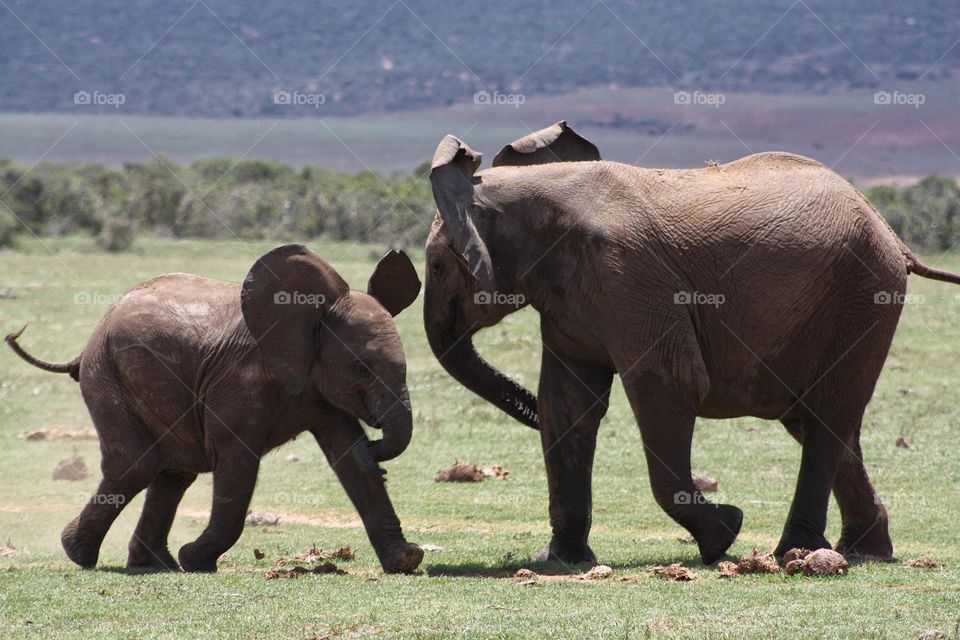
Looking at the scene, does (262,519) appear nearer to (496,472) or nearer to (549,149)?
(496,472)

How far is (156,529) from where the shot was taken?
43.8 feet

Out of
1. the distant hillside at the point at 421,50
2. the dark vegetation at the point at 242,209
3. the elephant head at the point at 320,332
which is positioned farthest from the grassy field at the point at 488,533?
the distant hillside at the point at 421,50

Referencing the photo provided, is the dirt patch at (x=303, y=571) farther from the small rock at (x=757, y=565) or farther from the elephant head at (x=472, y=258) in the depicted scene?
the small rock at (x=757, y=565)

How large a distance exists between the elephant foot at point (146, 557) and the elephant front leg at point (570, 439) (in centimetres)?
309

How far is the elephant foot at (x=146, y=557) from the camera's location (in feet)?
43.6

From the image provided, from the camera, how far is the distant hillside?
152 m

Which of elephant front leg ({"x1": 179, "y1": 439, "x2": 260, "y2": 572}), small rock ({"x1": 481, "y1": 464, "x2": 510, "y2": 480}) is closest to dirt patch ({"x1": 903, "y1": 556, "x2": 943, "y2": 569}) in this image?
elephant front leg ({"x1": 179, "y1": 439, "x2": 260, "y2": 572})

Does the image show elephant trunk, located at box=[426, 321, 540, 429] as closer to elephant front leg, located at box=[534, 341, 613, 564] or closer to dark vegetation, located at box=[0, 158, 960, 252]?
elephant front leg, located at box=[534, 341, 613, 564]

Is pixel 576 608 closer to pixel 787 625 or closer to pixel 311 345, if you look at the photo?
pixel 787 625

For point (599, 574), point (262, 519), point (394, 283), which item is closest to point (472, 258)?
point (394, 283)

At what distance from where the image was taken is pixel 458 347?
43.1ft

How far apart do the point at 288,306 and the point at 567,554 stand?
3.07 meters

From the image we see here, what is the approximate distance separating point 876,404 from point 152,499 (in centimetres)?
1202

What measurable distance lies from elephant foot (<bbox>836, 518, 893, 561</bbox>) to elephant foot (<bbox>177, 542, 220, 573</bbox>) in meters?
5.13
